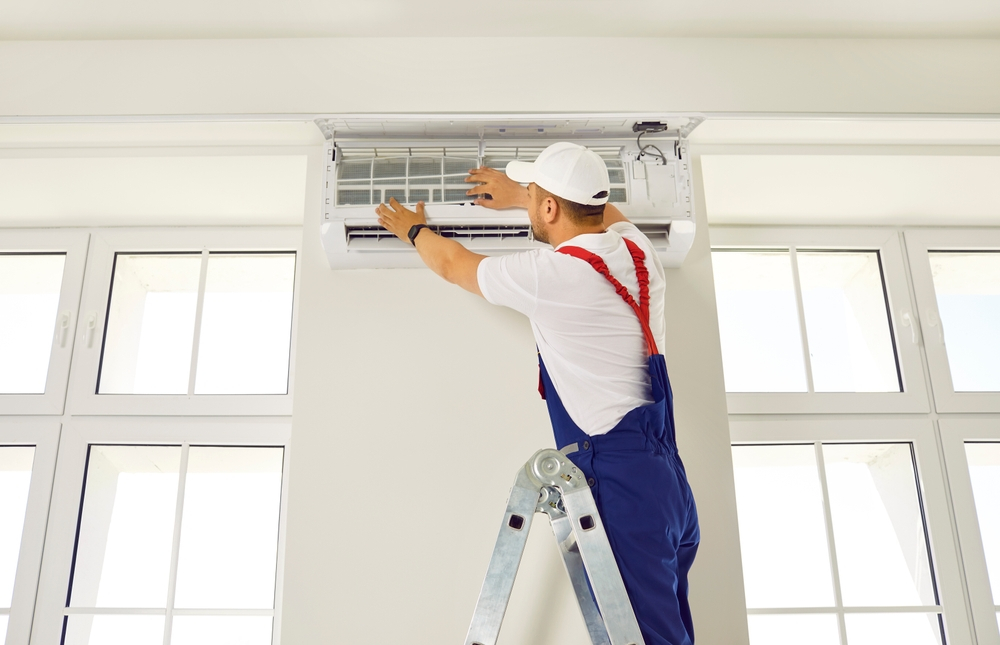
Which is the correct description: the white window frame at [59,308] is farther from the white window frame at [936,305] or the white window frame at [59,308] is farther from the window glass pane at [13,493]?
the white window frame at [936,305]

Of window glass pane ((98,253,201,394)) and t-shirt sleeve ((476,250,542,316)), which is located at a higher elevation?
window glass pane ((98,253,201,394))

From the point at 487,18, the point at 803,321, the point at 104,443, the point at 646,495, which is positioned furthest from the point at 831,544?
the point at 104,443

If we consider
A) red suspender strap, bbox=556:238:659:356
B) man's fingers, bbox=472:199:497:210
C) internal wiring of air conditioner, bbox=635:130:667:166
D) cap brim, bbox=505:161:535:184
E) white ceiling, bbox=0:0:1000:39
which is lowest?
red suspender strap, bbox=556:238:659:356

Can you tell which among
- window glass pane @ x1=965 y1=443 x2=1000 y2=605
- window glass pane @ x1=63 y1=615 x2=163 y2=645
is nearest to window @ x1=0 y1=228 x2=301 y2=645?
window glass pane @ x1=63 y1=615 x2=163 y2=645

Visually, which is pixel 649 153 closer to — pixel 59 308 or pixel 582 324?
pixel 582 324

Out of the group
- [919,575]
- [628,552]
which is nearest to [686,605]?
[628,552]

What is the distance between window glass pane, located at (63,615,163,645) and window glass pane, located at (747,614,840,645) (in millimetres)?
1939

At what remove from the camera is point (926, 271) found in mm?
2637

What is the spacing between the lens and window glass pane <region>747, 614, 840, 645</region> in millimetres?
2330

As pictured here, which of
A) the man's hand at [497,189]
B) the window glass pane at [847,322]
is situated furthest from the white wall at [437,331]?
the window glass pane at [847,322]

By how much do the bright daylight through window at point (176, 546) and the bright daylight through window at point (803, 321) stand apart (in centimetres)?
174

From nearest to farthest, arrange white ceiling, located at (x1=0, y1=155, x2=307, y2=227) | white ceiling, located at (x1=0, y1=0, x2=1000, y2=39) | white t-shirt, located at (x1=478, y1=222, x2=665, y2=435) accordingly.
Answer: white t-shirt, located at (x1=478, y1=222, x2=665, y2=435) < white ceiling, located at (x1=0, y1=0, x2=1000, y2=39) < white ceiling, located at (x1=0, y1=155, x2=307, y2=227)

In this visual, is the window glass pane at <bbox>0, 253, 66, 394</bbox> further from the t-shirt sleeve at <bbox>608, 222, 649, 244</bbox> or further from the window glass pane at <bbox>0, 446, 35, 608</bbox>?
the t-shirt sleeve at <bbox>608, 222, 649, 244</bbox>

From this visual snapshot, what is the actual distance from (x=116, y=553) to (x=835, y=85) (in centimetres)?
275
